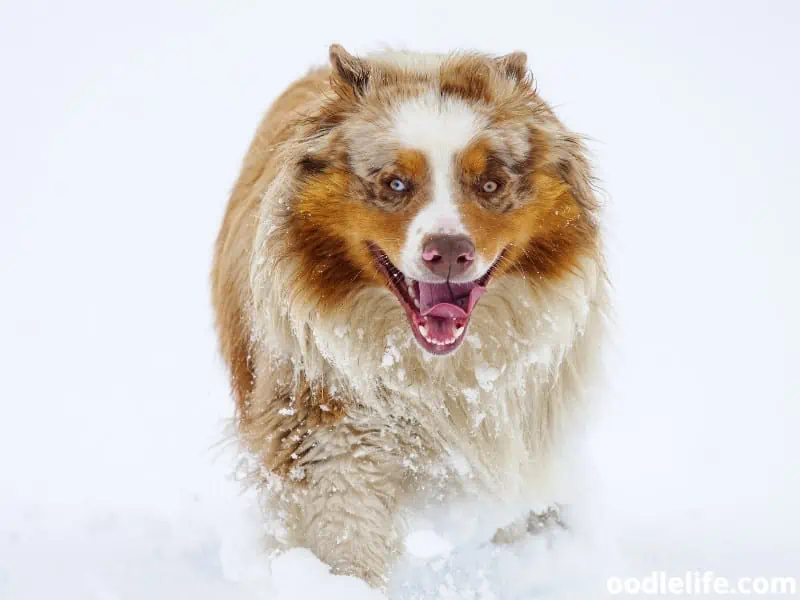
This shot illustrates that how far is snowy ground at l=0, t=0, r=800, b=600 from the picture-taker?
4.22 metres

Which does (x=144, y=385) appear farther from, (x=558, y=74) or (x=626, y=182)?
(x=558, y=74)

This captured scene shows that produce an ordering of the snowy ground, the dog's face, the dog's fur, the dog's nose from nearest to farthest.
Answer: the dog's nose < the dog's face < the dog's fur < the snowy ground

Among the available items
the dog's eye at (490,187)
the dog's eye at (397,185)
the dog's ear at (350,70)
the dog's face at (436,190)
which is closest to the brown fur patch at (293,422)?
the dog's face at (436,190)

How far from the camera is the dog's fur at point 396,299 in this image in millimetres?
3508

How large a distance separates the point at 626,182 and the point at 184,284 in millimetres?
6251

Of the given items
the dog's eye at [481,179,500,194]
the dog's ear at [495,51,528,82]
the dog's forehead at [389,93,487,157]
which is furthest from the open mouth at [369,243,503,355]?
the dog's ear at [495,51,528,82]

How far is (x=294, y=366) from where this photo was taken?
3.87 m

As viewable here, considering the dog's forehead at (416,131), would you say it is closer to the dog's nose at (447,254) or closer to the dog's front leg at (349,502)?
the dog's nose at (447,254)

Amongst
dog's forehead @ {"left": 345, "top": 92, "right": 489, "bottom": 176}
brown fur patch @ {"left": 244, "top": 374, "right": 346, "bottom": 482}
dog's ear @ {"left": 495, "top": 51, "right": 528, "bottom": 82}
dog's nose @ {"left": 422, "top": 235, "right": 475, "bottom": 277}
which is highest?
dog's ear @ {"left": 495, "top": 51, "right": 528, "bottom": 82}

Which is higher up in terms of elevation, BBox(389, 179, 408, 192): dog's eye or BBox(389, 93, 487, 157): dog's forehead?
BBox(389, 93, 487, 157): dog's forehead

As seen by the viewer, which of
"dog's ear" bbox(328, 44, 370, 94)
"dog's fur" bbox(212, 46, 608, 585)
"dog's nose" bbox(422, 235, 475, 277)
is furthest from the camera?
"dog's ear" bbox(328, 44, 370, 94)

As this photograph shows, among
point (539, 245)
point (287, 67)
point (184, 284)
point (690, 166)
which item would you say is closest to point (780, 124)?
point (690, 166)

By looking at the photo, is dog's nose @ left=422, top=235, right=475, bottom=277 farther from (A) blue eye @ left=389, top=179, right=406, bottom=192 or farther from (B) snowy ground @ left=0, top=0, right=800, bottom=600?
(B) snowy ground @ left=0, top=0, right=800, bottom=600

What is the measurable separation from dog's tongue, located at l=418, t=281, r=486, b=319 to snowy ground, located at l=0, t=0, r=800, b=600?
0.78m
